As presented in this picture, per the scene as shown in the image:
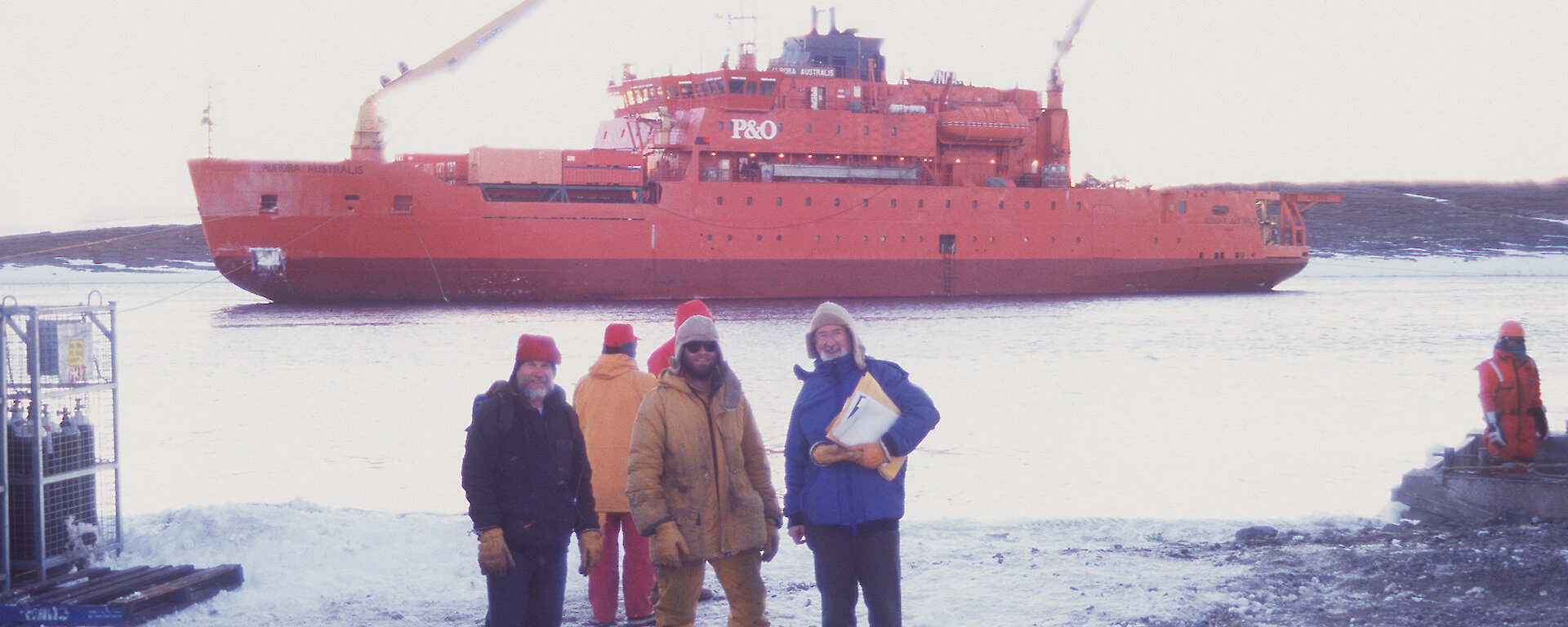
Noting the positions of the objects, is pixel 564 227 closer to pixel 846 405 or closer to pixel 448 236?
pixel 448 236

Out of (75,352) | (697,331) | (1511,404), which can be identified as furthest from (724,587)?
(1511,404)

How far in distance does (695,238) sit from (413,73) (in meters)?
8.43

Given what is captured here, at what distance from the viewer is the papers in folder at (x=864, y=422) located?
3.40 metres

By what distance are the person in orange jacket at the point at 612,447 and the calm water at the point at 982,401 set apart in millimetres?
2287

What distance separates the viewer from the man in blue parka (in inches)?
135

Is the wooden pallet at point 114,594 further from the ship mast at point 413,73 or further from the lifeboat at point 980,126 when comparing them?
the lifeboat at point 980,126

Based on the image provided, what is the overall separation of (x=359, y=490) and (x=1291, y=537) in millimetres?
5046

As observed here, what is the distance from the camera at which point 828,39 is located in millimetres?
30969

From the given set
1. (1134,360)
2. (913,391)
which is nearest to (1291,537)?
(913,391)

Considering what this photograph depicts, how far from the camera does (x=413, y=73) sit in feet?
94.4

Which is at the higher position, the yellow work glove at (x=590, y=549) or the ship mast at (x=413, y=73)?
the ship mast at (x=413, y=73)

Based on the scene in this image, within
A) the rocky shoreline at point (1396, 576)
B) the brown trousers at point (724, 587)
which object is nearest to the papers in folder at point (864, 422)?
the brown trousers at point (724, 587)

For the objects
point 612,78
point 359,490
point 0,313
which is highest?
point 612,78

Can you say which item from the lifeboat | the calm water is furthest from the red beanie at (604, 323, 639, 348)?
the lifeboat
